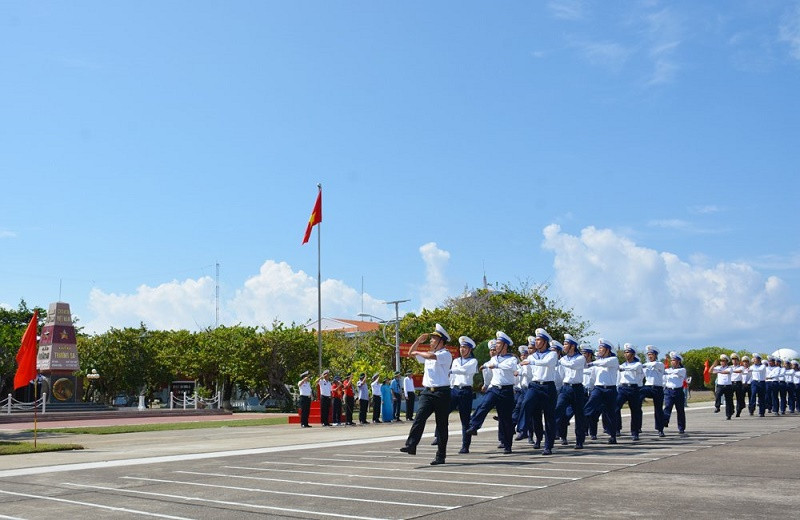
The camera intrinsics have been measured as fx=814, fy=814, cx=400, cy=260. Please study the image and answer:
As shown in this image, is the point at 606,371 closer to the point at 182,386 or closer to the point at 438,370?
the point at 438,370

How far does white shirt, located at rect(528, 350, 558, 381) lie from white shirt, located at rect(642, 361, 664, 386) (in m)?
5.06

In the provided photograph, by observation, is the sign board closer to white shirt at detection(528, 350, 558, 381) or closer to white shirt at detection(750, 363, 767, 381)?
white shirt at detection(750, 363, 767, 381)

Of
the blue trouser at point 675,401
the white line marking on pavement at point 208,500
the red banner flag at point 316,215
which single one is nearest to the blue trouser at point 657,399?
the blue trouser at point 675,401

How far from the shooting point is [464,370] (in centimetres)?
1397

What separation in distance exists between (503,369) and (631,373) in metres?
4.37

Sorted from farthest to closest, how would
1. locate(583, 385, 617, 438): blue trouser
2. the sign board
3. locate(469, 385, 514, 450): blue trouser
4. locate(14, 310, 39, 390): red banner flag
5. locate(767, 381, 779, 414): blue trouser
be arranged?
the sign board → locate(767, 381, 779, 414): blue trouser → locate(14, 310, 39, 390): red banner flag → locate(583, 385, 617, 438): blue trouser → locate(469, 385, 514, 450): blue trouser

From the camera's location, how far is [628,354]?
55.3 feet

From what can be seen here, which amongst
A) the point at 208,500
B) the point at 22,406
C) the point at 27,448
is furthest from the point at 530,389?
the point at 22,406

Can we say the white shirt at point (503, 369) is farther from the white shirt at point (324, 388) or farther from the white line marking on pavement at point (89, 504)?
Result: the white shirt at point (324, 388)

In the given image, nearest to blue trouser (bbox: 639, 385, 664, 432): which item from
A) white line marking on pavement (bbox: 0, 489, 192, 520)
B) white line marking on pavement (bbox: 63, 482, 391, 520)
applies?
white line marking on pavement (bbox: 63, 482, 391, 520)

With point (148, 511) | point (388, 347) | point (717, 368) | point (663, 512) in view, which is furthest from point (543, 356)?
point (388, 347)

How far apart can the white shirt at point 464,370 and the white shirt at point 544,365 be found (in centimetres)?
97

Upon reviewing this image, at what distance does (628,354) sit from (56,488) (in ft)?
36.9

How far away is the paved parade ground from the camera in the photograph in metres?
→ 7.93
